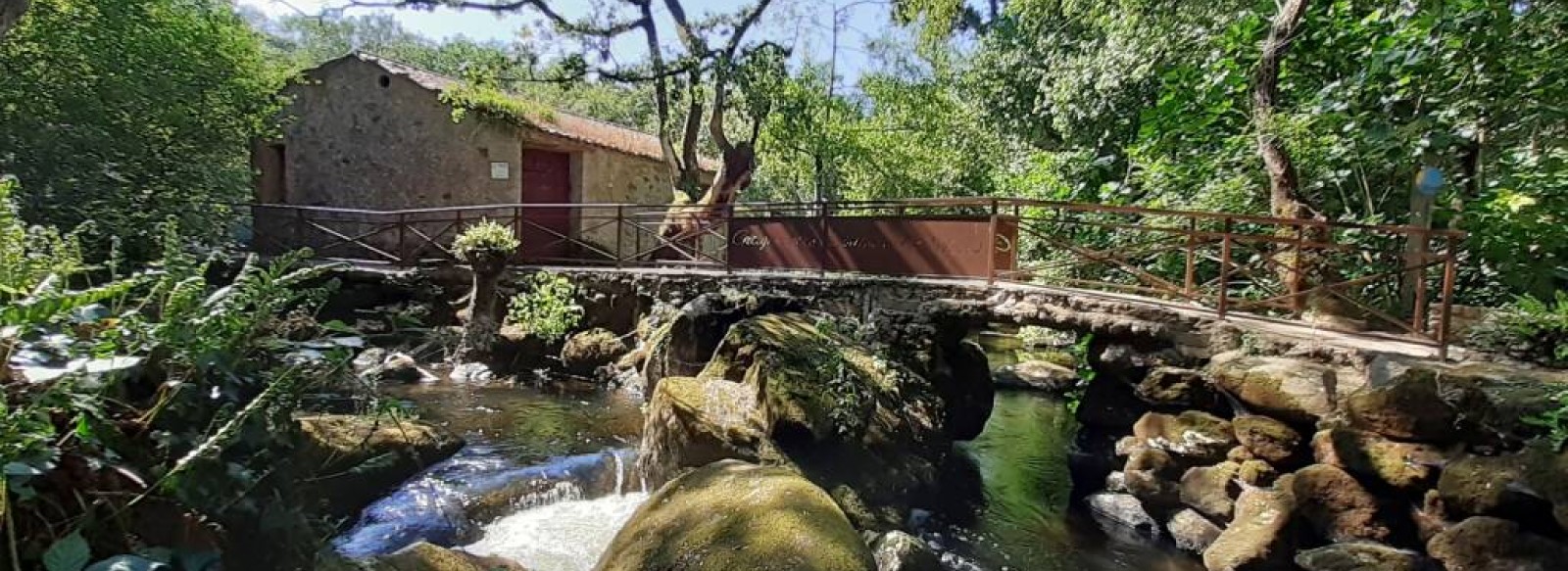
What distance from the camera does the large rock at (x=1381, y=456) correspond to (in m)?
4.02

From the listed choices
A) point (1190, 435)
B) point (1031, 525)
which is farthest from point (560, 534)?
point (1190, 435)

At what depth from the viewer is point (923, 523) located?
545 cm

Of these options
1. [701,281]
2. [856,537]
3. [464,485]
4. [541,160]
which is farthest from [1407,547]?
[541,160]

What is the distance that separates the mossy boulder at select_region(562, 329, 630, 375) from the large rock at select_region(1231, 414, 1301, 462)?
6.64 m

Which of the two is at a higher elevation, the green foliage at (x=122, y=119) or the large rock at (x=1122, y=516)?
the green foliage at (x=122, y=119)

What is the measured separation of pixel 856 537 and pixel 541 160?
1171 centimetres

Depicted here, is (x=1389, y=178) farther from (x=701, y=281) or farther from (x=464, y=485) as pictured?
(x=464, y=485)

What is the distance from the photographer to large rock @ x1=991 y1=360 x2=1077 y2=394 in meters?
10.4

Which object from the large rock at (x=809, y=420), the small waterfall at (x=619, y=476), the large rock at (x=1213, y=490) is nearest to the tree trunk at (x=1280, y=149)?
the large rock at (x=1213, y=490)

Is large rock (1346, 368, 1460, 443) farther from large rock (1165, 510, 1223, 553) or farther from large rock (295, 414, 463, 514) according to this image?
large rock (295, 414, 463, 514)

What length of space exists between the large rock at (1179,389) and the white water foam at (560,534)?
3965 millimetres

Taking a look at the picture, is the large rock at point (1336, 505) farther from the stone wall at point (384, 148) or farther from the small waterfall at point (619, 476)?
the stone wall at point (384, 148)

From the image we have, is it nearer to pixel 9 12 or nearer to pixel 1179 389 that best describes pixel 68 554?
pixel 9 12

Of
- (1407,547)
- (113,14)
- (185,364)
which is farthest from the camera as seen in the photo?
(113,14)
